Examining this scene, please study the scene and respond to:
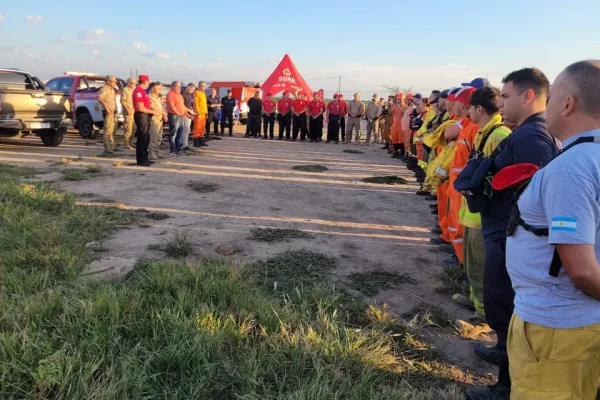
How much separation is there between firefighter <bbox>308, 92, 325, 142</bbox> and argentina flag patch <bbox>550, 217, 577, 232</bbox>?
1641 cm

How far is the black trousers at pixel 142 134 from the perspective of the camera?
30.7 ft

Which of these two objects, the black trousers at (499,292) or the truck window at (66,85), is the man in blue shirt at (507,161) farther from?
the truck window at (66,85)

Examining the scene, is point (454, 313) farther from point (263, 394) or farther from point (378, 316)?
point (263, 394)

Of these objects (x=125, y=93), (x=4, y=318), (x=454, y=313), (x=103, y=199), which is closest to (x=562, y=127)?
(x=454, y=313)

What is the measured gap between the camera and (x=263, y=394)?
241 centimetres

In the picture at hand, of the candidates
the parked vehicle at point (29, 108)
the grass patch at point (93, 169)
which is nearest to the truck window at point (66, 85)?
the parked vehicle at point (29, 108)

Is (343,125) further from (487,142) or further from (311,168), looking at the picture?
(487,142)

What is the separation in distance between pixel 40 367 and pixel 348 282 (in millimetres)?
2618

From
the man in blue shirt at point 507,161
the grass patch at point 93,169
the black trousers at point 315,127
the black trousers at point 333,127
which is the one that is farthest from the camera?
the black trousers at point 315,127

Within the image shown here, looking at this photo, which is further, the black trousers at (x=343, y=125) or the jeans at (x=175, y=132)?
the black trousers at (x=343, y=125)

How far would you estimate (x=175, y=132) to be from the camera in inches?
457

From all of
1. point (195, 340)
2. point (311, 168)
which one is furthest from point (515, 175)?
point (311, 168)

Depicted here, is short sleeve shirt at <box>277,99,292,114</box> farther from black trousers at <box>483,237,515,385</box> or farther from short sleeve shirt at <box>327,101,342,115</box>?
black trousers at <box>483,237,515,385</box>

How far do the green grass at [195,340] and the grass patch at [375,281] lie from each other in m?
0.39
